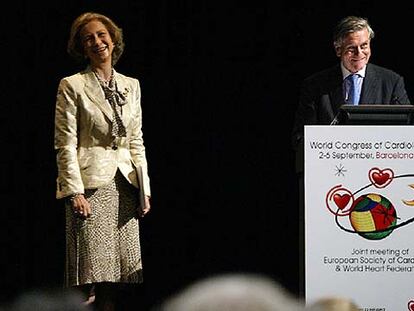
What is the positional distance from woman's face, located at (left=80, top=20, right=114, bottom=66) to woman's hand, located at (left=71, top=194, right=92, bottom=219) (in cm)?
61

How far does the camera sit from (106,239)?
373 centimetres

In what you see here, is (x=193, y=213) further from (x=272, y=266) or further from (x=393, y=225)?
(x=393, y=225)

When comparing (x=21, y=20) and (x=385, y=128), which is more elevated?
(x=21, y=20)

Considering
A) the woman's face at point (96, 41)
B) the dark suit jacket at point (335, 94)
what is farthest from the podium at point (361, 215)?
the woman's face at point (96, 41)

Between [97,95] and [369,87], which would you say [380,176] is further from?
[97,95]

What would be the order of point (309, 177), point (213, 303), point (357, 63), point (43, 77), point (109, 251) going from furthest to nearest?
1. point (43, 77)
2. point (357, 63)
3. point (109, 251)
4. point (309, 177)
5. point (213, 303)

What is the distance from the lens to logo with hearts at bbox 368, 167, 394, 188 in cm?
315

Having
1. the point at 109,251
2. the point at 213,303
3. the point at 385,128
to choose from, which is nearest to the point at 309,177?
the point at 385,128

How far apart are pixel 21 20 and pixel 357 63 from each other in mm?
2075

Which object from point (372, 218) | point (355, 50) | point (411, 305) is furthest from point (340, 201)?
point (355, 50)

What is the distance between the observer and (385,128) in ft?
10.3

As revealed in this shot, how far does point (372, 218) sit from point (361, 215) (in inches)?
1.6

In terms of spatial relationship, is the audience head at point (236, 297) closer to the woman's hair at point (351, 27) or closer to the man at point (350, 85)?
the man at point (350, 85)

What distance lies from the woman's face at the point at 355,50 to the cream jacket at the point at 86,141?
3.63 feet
